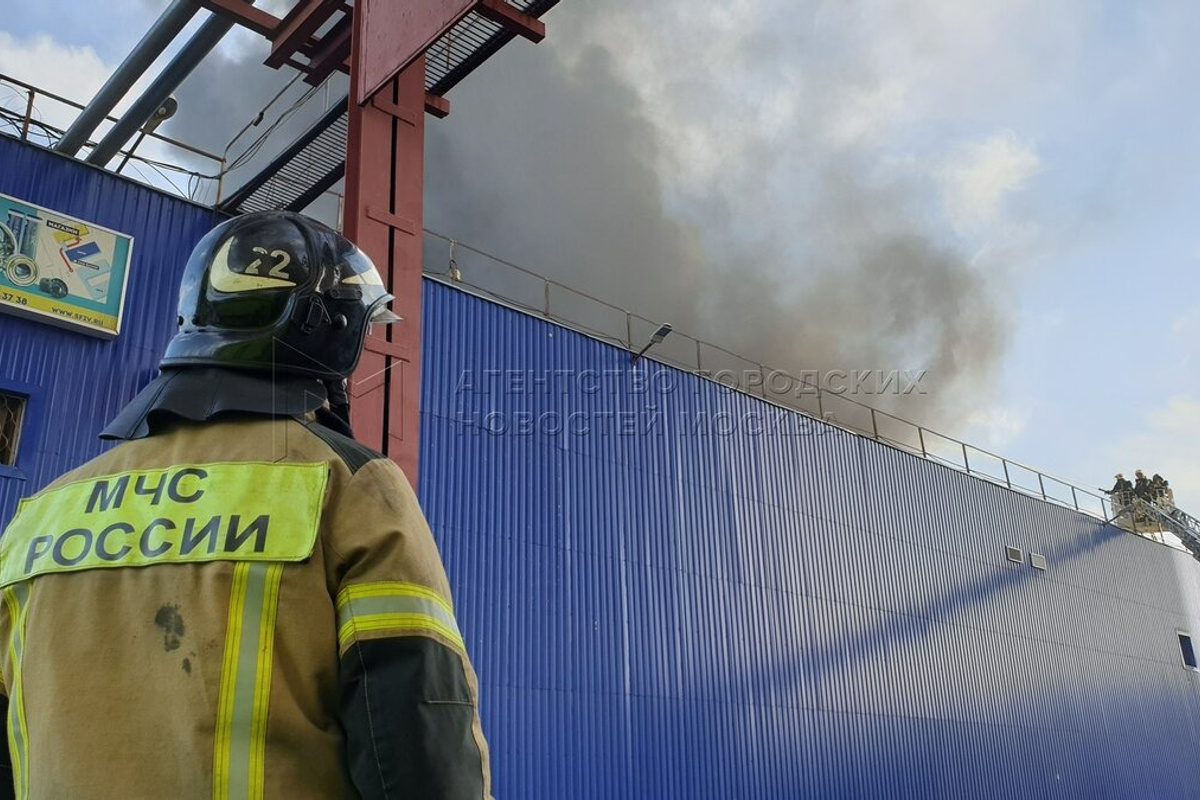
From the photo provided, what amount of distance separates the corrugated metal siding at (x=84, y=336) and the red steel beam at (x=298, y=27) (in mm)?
2223

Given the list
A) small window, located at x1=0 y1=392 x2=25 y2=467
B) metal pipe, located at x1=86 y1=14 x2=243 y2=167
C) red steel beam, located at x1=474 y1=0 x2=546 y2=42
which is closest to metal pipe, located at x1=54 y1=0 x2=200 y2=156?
metal pipe, located at x1=86 y1=14 x2=243 y2=167

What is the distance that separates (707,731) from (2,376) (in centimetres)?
1177

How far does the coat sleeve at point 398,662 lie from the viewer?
1.77m

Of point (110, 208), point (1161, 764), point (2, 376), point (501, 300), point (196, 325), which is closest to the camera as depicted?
point (196, 325)

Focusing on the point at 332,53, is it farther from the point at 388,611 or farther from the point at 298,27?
the point at 388,611

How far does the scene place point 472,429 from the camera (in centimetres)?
1485

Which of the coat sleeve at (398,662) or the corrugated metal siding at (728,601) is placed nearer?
the coat sleeve at (398,662)

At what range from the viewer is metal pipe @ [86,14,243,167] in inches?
508

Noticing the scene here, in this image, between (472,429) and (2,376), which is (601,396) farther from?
(2,376)

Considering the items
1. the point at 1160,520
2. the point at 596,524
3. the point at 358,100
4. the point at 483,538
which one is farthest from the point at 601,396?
the point at 1160,520

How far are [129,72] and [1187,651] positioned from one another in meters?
32.8

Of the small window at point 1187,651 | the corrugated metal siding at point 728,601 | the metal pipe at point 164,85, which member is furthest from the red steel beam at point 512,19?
the small window at point 1187,651

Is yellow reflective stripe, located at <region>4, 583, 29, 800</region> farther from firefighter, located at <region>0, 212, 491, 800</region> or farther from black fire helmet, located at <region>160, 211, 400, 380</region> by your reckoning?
black fire helmet, located at <region>160, 211, 400, 380</region>

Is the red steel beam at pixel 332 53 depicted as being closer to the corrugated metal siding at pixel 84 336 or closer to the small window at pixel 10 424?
the corrugated metal siding at pixel 84 336
